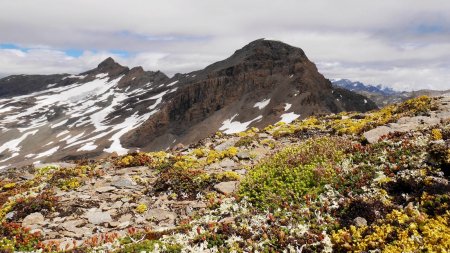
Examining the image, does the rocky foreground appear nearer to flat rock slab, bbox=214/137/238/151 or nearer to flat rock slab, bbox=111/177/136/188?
flat rock slab, bbox=111/177/136/188

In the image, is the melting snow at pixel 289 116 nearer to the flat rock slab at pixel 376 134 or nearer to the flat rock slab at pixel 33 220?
the flat rock slab at pixel 376 134

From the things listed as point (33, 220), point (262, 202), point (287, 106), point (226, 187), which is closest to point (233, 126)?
point (287, 106)

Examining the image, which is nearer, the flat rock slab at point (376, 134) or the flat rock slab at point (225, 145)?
the flat rock slab at point (376, 134)

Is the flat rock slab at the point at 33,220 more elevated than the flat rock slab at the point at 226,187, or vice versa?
the flat rock slab at the point at 226,187

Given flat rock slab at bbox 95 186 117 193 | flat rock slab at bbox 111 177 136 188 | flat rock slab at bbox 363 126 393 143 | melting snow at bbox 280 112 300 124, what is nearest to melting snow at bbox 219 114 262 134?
melting snow at bbox 280 112 300 124

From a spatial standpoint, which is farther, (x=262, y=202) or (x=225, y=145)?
(x=225, y=145)

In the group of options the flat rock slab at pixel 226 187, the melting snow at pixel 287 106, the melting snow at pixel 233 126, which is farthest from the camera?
the melting snow at pixel 287 106

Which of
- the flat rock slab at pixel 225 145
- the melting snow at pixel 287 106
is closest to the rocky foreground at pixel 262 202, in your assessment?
the flat rock slab at pixel 225 145

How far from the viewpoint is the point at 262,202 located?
13.2m

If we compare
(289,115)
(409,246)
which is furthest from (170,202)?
(289,115)

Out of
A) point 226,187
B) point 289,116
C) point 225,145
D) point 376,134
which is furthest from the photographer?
point 289,116

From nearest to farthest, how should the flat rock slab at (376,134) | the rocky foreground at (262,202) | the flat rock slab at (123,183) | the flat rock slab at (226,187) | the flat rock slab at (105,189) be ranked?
the rocky foreground at (262,202) < the flat rock slab at (226,187) < the flat rock slab at (376,134) < the flat rock slab at (105,189) < the flat rock slab at (123,183)

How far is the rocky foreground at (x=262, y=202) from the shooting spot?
406 inches

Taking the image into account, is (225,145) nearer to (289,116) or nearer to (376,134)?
(376,134)
